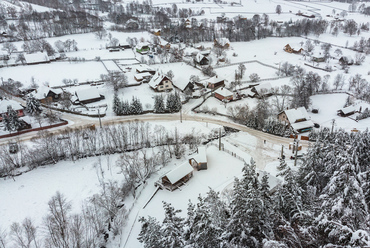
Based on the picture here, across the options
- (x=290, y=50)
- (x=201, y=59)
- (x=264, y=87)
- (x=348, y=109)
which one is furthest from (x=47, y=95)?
(x=290, y=50)

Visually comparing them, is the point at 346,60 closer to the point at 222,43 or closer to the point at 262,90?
the point at 262,90

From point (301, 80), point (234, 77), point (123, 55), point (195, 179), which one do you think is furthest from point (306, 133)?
point (123, 55)

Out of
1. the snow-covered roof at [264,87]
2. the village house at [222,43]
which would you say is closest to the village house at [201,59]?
the village house at [222,43]

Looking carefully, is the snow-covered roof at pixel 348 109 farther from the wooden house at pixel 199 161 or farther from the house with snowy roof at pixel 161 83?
the house with snowy roof at pixel 161 83

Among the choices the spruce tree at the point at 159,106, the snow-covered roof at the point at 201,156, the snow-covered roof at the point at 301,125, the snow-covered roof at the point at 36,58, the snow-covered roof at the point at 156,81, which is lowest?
the snow-covered roof at the point at 201,156

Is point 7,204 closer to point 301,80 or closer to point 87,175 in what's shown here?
point 87,175

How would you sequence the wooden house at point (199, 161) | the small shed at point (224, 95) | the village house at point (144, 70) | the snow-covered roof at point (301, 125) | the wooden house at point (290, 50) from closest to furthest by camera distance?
the wooden house at point (199, 161) → the snow-covered roof at point (301, 125) → the small shed at point (224, 95) → the village house at point (144, 70) → the wooden house at point (290, 50)

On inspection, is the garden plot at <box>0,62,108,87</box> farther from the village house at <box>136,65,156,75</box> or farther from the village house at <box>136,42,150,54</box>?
the village house at <box>136,42,150,54</box>
